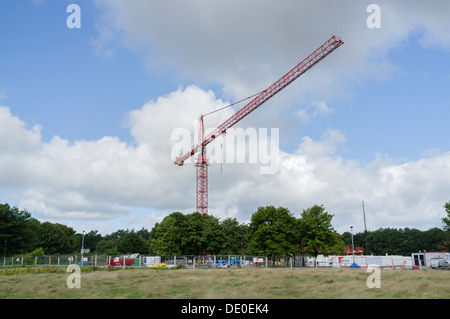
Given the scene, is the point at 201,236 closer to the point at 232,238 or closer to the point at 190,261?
the point at 232,238

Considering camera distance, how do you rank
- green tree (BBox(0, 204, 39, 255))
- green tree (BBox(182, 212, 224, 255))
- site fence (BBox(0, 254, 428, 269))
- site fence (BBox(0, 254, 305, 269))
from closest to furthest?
site fence (BBox(0, 254, 305, 269)) → site fence (BBox(0, 254, 428, 269)) → green tree (BBox(182, 212, 224, 255)) → green tree (BBox(0, 204, 39, 255))

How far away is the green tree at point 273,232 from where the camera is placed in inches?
2336

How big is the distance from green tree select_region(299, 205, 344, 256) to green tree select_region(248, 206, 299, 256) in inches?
62.3

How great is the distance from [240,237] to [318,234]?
30686 millimetres

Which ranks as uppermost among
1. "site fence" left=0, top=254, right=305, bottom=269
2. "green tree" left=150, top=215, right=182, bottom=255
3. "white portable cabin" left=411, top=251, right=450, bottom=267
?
"green tree" left=150, top=215, right=182, bottom=255

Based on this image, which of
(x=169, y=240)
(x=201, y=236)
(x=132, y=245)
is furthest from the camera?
(x=132, y=245)

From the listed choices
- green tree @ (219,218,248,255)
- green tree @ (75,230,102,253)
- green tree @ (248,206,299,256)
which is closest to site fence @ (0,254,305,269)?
green tree @ (248,206,299,256)

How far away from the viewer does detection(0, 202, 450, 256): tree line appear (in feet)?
196

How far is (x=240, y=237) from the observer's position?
283 feet

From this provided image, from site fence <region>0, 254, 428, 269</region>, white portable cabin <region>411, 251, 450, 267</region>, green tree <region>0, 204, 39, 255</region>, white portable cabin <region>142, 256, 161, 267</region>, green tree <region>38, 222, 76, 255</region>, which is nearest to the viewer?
site fence <region>0, 254, 428, 269</region>

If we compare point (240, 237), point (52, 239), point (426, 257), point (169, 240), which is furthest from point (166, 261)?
point (52, 239)

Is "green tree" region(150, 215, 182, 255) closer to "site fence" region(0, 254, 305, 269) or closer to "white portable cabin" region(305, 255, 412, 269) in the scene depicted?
"site fence" region(0, 254, 305, 269)

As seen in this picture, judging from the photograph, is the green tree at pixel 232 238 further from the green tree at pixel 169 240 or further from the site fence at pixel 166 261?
the site fence at pixel 166 261

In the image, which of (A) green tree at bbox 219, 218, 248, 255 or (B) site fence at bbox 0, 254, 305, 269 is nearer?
(B) site fence at bbox 0, 254, 305, 269
